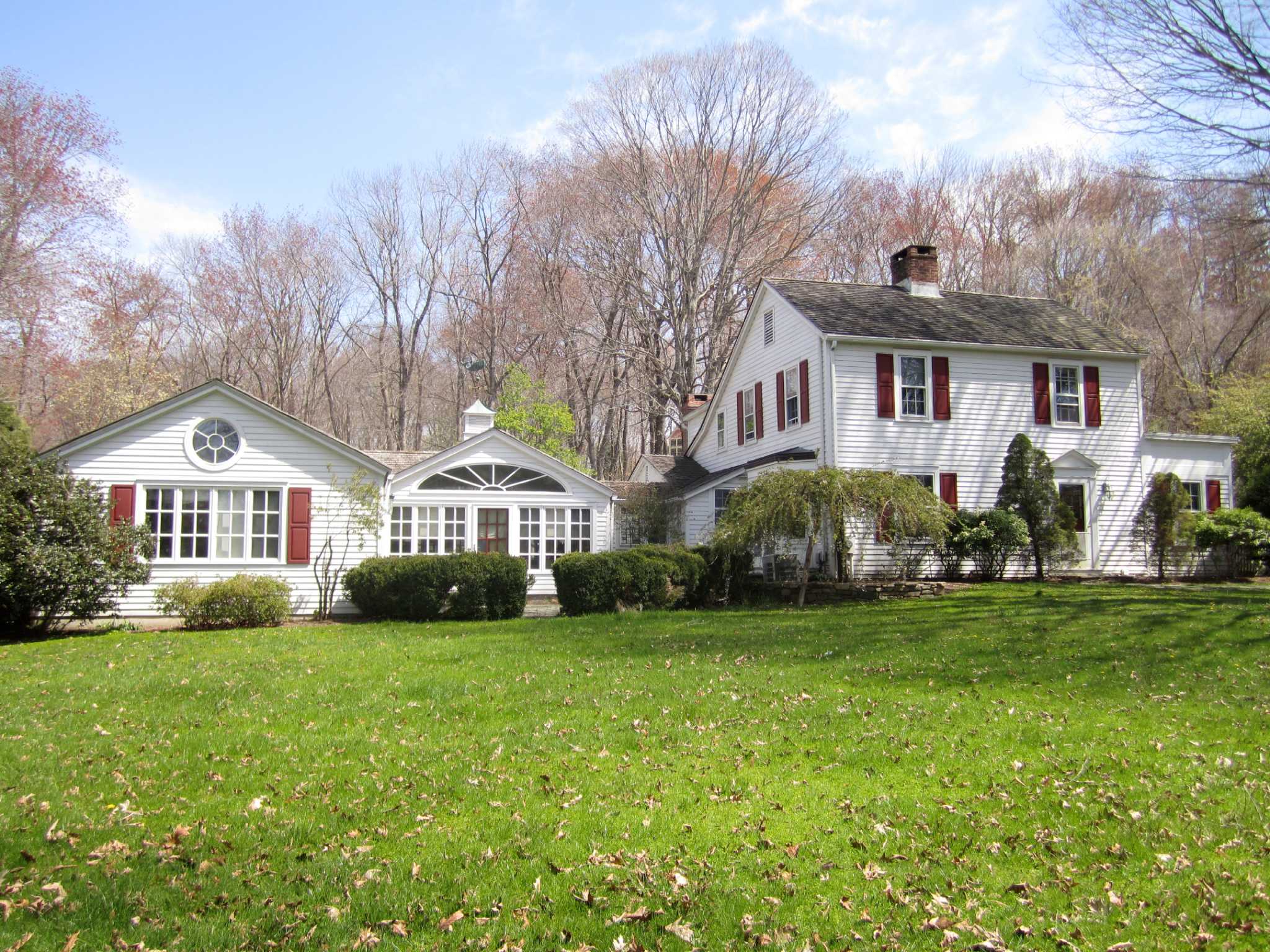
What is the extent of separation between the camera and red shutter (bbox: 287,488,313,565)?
56.6 ft

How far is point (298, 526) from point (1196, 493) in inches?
861

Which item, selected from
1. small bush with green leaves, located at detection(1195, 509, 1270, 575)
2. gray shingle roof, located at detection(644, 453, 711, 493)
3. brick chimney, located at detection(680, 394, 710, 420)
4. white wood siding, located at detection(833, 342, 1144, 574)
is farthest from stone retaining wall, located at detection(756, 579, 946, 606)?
brick chimney, located at detection(680, 394, 710, 420)

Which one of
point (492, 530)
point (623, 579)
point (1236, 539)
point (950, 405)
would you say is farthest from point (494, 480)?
point (1236, 539)

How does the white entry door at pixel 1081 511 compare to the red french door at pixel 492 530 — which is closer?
the red french door at pixel 492 530

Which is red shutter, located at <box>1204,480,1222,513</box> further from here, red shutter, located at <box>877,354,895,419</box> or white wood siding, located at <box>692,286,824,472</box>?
white wood siding, located at <box>692,286,824,472</box>

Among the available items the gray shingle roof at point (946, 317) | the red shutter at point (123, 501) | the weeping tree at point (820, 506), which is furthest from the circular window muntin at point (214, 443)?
the gray shingle roof at point (946, 317)

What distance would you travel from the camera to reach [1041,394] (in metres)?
21.4

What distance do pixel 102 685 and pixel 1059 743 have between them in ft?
29.4

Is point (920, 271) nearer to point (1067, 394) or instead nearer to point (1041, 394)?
point (1041, 394)

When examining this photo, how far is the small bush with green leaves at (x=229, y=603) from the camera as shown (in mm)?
14914

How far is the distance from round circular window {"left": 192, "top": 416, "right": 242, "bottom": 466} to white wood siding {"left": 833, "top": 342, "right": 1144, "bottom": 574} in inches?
506

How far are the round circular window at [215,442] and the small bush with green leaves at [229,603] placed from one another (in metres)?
2.68

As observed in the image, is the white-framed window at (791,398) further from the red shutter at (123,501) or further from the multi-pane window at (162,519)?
the red shutter at (123,501)

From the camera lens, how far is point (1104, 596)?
15820mm
